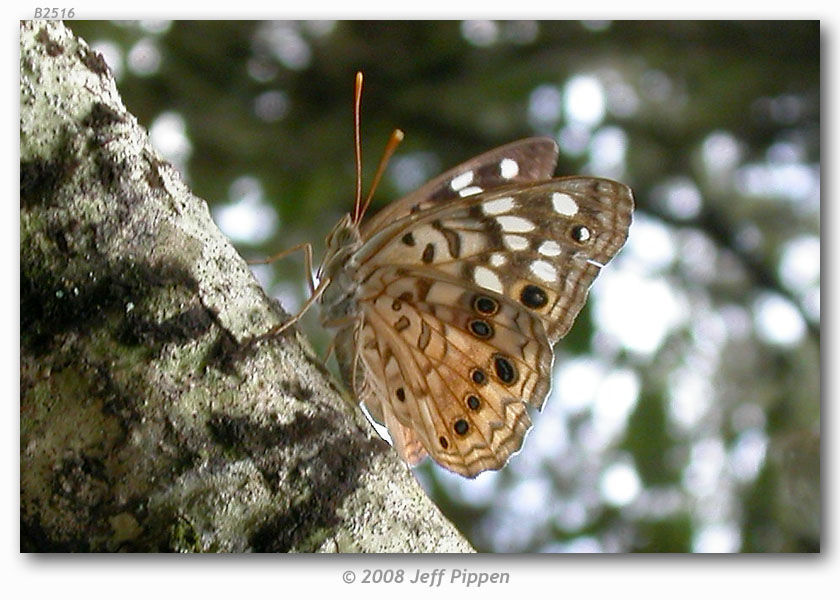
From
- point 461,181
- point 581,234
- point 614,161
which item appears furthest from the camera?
point 614,161

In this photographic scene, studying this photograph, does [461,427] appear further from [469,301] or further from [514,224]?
[514,224]

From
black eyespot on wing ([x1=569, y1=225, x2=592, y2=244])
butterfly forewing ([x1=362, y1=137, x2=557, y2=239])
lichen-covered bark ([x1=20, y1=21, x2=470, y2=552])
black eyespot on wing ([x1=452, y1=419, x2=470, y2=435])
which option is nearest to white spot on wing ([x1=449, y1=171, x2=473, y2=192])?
butterfly forewing ([x1=362, y1=137, x2=557, y2=239])

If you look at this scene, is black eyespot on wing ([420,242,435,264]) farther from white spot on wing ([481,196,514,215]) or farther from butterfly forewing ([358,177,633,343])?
white spot on wing ([481,196,514,215])

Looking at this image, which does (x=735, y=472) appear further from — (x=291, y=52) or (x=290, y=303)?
(x=291, y=52)

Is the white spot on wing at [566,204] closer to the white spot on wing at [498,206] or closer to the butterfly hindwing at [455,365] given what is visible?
the white spot on wing at [498,206]

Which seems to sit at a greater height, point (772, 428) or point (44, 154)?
point (44, 154)

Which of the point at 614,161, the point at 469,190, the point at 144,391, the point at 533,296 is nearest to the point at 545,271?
the point at 533,296

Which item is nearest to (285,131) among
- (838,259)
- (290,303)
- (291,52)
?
(291,52)
